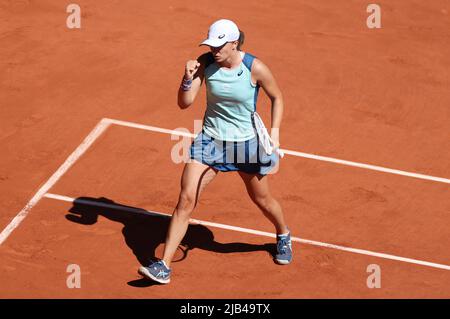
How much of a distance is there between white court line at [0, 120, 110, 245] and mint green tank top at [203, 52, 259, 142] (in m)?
2.76

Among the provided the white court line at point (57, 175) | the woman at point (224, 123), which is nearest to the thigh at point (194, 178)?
the woman at point (224, 123)

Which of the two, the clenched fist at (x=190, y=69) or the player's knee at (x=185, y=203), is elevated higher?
the clenched fist at (x=190, y=69)

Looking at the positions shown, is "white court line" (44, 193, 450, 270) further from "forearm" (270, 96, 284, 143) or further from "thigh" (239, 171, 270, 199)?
"forearm" (270, 96, 284, 143)

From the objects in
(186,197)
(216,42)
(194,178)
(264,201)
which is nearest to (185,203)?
(186,197)

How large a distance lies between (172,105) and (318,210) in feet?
10.4

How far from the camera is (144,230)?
1183cm

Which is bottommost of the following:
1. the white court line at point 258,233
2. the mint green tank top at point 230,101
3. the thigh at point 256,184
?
the white court line at point 258,233

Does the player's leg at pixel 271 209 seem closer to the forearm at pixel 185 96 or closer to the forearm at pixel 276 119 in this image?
the forearm at pixel 276 119

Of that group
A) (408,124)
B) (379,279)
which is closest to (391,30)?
(408,124)

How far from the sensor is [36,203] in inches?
477

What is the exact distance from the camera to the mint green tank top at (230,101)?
10094 millimetres

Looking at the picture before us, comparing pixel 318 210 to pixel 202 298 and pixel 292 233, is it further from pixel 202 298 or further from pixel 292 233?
pixel 202 298

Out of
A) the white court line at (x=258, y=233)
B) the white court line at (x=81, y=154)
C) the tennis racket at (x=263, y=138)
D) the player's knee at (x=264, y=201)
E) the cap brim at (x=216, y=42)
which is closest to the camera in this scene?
the cap brim at (x=216, y=42)

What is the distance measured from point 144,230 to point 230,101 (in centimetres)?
240
